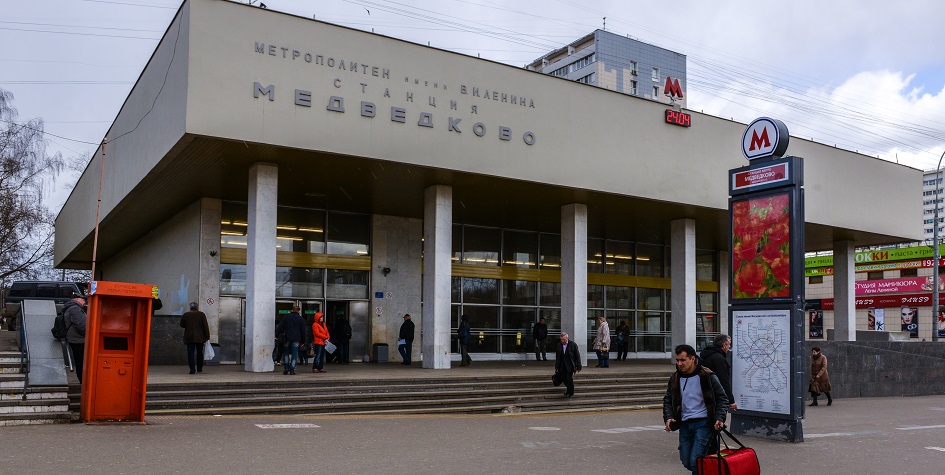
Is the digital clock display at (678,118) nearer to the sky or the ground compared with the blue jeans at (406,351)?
nearer to the sky

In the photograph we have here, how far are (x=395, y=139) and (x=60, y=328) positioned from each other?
831cm

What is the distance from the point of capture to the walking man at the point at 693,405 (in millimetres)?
7363

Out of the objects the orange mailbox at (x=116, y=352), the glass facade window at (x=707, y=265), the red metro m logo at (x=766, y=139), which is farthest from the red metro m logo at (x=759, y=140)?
the glass facade window at (x=707, y=265)

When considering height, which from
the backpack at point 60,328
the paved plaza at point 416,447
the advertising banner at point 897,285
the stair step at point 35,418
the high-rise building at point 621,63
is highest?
the high-rise building at point 621,63

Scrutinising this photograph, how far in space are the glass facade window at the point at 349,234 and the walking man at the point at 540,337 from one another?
5875mm

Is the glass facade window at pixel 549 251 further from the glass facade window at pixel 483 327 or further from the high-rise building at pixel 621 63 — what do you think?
the high-rise building at pixel 621 63

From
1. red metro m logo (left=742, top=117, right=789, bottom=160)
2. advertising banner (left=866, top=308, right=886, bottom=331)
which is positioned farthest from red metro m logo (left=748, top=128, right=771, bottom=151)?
advertising banner (left=866, top=308, right=886, bottom=331)

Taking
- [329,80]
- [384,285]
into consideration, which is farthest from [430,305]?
[329,80]

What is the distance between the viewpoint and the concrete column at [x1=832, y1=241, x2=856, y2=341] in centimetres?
3194

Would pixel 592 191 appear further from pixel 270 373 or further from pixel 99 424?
pixel 99 424

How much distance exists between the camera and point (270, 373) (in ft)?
61.2

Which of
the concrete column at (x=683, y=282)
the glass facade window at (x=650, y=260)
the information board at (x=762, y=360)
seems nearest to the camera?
the information board at (x=762, y=360)

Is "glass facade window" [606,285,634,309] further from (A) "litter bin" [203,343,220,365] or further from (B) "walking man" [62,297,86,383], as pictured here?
(B) "walking man" [62,297,86,383]

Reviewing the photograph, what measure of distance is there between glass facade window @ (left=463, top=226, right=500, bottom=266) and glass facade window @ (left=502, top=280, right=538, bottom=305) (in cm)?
92
